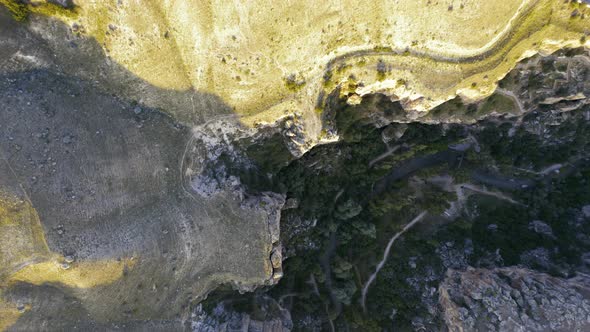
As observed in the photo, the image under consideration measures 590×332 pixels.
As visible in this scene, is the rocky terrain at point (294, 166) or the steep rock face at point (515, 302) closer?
the rocky terrain at point (294, 166)

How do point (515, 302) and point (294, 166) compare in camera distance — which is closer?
point (515, 302)

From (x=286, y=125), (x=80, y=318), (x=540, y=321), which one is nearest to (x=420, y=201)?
(x=540, y=321)

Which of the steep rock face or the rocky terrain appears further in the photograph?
the steep rock face

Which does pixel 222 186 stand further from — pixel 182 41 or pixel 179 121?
pixel 182 41

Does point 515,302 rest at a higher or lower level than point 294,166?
lower
